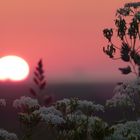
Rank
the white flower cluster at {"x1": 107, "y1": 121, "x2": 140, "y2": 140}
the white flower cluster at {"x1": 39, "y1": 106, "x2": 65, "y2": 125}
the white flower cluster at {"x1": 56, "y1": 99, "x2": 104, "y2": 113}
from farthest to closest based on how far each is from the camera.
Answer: the white flower cluster at {"x1": 56, "y1": 99, "x2": 104, "y2": 113}
the white flower cluster at {"x1": 39, "y1": 106, "x2": 65, "y2": 125}
the white flower cluster at {"x1": 107, "y1": 121, "x2": 140, "y2": 140}

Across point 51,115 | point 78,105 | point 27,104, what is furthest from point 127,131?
point 27,104

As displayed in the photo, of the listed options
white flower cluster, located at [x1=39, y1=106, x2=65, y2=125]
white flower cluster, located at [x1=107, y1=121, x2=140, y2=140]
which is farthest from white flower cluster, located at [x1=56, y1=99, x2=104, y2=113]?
white flower cluster, located at [x1=107, y1=121, x2=140, y2=140]

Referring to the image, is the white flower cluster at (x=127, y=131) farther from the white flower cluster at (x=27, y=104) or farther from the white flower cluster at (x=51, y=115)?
the white flower cluster at (x=27, y=104)

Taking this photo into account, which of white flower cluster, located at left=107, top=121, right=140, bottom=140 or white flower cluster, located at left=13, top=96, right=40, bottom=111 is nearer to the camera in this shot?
white flower cluster, located at left=107, top=121, right=140, bottom=140

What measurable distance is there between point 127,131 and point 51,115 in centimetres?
141

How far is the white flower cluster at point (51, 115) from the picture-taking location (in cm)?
1298

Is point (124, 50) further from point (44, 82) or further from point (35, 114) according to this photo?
point (35, 114)

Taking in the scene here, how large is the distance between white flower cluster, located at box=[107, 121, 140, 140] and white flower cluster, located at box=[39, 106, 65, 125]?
3.28 ft

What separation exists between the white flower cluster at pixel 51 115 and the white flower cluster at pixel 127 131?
3.28 feet

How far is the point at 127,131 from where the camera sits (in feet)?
41.2

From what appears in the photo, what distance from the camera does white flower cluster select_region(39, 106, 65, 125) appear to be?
1298 centimetres

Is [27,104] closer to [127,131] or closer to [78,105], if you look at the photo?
[78,105]

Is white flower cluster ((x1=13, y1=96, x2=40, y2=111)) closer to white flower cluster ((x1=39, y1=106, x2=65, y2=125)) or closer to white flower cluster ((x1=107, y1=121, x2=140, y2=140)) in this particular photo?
white flower cluster ((x1=39, y1=106, x2=65, y2=125))

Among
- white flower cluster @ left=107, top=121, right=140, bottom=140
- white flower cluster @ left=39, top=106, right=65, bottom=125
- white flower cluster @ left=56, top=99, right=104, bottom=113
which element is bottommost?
white flower cluster @ left=107, top=121, right=140, bottom=140
